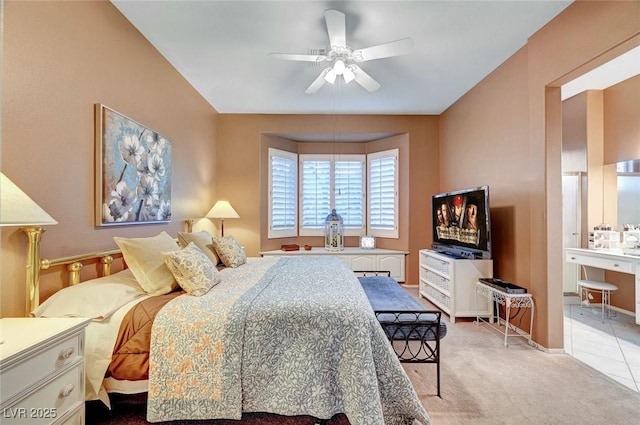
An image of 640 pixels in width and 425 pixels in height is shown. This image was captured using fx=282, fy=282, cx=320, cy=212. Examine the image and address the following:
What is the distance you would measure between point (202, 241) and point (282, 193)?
2358mm

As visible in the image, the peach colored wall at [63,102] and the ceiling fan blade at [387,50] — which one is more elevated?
the ceiling fan blade at [387,50]

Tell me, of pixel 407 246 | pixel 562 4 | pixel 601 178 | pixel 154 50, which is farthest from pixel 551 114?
pixel 154 50

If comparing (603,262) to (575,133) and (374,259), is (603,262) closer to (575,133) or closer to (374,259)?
(575,133)

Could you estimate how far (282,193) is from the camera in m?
5.18

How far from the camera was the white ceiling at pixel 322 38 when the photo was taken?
235 centimetres

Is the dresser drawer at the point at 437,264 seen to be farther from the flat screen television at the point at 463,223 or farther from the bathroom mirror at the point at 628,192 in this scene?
the bathroom mirror at the point at 628,192

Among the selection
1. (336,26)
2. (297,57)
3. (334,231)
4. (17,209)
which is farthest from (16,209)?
(334,231)

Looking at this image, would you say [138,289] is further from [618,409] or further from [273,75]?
[618,409]

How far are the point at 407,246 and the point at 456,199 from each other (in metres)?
1.43

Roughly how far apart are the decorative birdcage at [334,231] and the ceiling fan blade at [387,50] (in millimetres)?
2981

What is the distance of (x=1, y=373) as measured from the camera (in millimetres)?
1029

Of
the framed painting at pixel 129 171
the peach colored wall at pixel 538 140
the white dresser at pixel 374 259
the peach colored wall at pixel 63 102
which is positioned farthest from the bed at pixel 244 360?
the white dresser at pixel 374 259

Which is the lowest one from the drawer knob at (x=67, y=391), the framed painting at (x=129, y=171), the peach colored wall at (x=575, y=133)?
the drawer knob at (x=67, y=391)

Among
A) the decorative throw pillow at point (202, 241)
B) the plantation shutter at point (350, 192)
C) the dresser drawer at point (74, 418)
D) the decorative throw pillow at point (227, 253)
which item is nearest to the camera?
the dresser drawer at point (74, 418)
